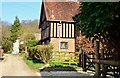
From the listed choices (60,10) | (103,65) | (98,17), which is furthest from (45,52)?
(98,17)

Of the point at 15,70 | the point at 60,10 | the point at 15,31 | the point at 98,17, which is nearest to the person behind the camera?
the point at 98,17

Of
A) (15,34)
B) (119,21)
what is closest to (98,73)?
(119,21)

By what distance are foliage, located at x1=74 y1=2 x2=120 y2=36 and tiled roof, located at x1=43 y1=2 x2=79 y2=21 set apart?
85.7ft

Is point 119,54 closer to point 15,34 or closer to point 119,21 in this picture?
point 119,21

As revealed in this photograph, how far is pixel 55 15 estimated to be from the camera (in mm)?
36031

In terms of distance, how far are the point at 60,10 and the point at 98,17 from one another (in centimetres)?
2859

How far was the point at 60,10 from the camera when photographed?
36969mm

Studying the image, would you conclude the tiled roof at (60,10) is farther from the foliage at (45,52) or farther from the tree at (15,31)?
the tree at (15,31)

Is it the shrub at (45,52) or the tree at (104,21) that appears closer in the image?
the tree at (104,21)

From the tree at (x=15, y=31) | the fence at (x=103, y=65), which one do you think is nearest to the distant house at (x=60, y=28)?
the fence at (x=103, y=65)

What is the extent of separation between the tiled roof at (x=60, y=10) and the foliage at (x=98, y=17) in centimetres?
2613

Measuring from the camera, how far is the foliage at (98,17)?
27.1ft

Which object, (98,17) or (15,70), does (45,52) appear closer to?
(15,70)

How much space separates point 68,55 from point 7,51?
147ft
